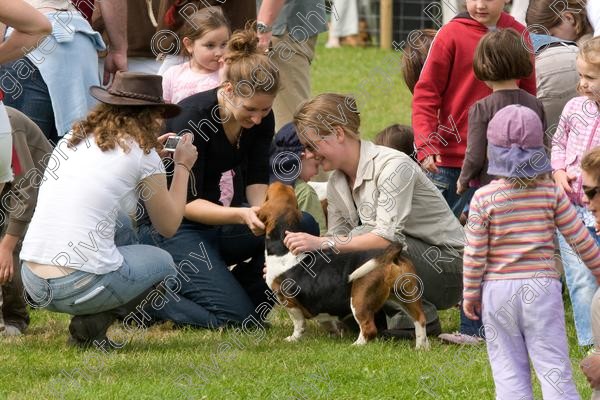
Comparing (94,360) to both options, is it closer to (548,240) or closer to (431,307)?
(431,307)

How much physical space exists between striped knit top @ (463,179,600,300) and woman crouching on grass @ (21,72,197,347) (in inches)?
62.0

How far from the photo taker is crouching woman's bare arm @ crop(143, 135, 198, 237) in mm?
5141

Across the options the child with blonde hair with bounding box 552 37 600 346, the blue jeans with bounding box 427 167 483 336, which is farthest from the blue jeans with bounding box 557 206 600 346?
the blue jeans with bounding box 427 167 483 336

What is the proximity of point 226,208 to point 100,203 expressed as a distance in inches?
33.1

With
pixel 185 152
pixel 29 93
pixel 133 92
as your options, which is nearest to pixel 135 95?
pixel 133 92

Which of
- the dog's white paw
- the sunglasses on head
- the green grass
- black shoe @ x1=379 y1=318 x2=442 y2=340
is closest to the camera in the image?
the sunglasses on head

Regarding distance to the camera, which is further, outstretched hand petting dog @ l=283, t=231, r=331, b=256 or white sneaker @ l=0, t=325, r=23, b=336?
white sneaker @ l=0, t=325, r=23, b=336

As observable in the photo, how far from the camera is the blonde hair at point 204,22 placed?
6.74 meters

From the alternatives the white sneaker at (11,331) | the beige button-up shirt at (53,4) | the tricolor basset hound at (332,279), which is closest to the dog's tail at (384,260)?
the tricolor basset hound at (332,279)

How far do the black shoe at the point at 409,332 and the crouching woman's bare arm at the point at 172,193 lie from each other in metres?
1.16

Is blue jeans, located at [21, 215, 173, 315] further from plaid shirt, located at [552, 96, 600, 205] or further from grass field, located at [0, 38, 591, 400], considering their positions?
plaid shirt, located at [552, 96, 600, 205]

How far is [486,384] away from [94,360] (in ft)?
5.56

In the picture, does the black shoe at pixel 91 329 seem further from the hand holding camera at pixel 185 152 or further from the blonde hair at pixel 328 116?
the blonde hair at pixel 328 116

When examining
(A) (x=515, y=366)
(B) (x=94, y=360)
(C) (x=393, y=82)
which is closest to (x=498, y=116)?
(A) (x=515, y=366)
